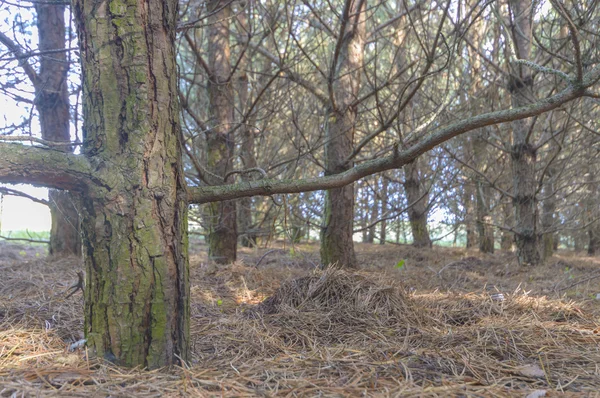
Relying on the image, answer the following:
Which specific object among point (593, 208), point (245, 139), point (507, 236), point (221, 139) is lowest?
point (507, 236)

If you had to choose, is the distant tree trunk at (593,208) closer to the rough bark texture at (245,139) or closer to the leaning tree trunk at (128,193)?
the rough bark texture at (245,139)

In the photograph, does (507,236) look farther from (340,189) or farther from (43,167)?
(43,167)

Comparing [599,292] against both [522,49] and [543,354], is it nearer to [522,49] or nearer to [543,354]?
[543,354]

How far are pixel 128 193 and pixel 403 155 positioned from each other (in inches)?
46.3

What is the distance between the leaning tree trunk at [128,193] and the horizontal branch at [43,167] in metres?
0.05

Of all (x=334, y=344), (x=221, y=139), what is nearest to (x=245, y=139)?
(x=221, y=139)

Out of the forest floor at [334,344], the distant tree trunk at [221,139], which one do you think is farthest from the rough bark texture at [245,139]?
the forest floor at [334,344]

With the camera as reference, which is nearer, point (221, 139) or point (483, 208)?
point (221, 139)

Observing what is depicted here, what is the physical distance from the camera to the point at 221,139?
4793 mm

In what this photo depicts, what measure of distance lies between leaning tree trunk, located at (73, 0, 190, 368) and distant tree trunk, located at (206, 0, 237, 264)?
3.03m

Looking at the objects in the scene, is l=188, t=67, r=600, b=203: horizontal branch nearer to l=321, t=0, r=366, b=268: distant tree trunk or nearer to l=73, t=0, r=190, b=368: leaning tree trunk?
l=73, t=0, r=190, b=368: leaning tree trunk

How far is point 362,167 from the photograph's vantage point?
6.55ft

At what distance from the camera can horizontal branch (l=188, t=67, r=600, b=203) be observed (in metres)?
1.89

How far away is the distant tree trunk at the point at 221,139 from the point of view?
15.7 feet
